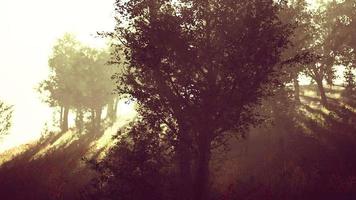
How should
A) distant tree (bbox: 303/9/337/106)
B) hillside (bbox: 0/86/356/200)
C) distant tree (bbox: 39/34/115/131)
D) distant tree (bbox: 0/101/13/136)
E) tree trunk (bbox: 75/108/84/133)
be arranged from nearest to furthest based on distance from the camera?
1. hillside (bbox: 0/86/356/200)
2. distant tree (bbox: 303/9/337/106)
3. distant tree (bbox: 39/34/115/131)
4. tree trunk (bbox: 75/108/84/133)
5. distant tree (bbox: 0/101/13/136)

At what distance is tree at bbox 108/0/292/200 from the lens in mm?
15586

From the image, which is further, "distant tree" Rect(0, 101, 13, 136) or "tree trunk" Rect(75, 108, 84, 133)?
"distant tree" Rect(0, 101, 13, 136)

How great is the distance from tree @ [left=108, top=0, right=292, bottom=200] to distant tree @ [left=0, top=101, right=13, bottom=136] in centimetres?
4385

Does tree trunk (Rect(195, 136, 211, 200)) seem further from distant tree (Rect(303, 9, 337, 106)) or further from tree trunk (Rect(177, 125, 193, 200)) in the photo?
distant tree (Rect(303, 9, 337, 106))

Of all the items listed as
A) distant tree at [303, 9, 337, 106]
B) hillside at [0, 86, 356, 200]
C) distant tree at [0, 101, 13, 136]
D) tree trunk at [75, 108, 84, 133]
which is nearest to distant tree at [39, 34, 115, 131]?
tree trunk at [75, 108, 84, 133]

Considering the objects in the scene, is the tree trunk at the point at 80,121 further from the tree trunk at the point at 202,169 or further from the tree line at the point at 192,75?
the tree trunk at the point at 202,169

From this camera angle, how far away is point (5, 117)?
54.3 m

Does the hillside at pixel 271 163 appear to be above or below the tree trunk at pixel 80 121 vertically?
below

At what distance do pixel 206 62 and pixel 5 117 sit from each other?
47381mm

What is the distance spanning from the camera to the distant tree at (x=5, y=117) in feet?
176

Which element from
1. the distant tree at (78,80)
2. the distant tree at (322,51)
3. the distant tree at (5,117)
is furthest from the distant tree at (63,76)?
the distant tree at (322,51)

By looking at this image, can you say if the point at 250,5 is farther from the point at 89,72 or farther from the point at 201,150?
the point at 89,72

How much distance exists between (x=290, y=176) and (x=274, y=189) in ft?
6.31

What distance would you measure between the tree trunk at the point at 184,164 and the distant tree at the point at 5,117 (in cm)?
4448
